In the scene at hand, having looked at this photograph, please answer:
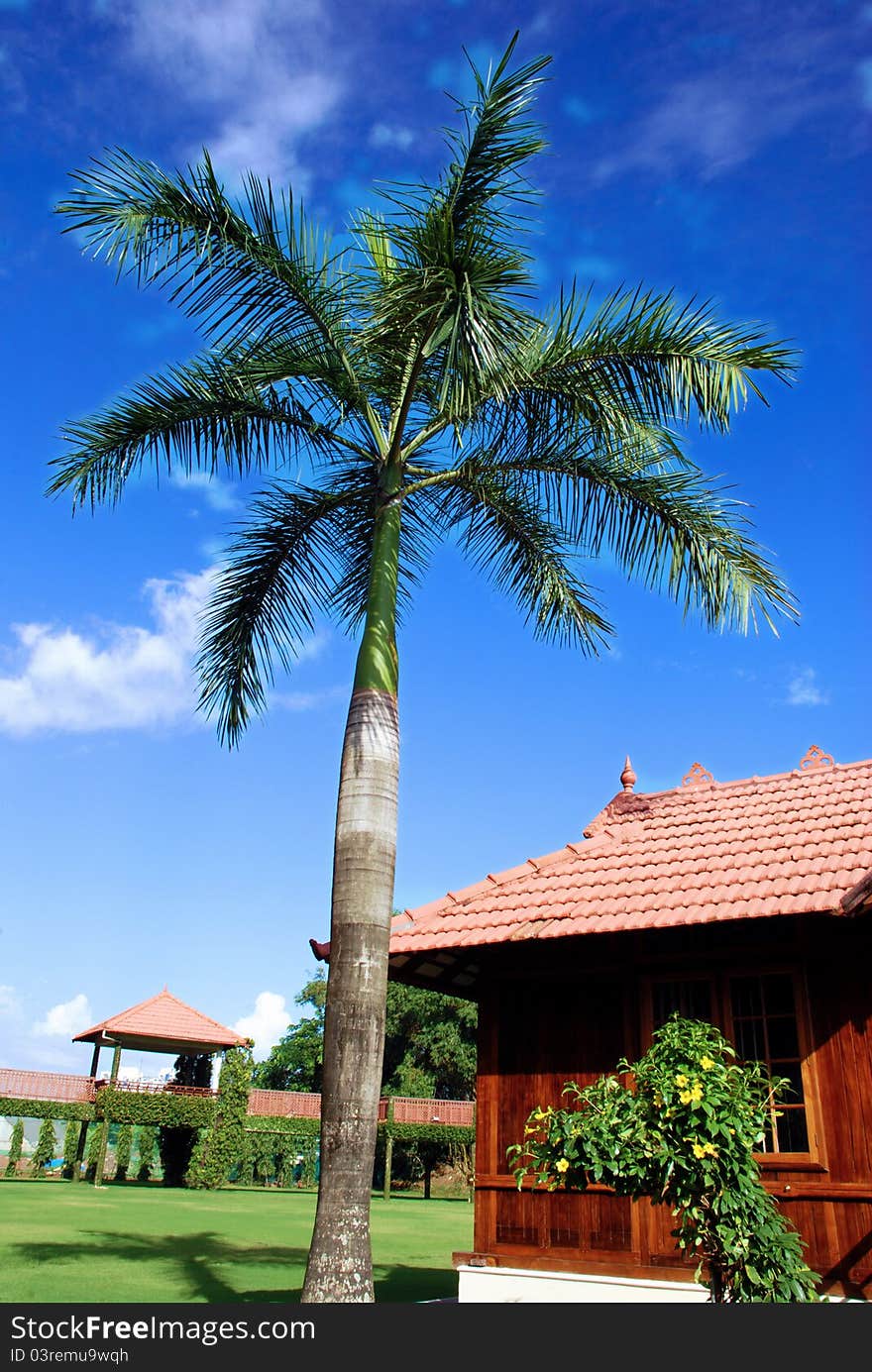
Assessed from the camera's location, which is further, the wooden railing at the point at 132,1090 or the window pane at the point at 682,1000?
the wooden railing at the point at 132,1090

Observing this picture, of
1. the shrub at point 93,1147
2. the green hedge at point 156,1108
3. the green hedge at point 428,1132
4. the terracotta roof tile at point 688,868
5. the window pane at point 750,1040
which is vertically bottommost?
the shrub at point 93,1147

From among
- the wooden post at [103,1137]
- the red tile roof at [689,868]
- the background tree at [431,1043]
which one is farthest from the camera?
the background tree at [431,1043]

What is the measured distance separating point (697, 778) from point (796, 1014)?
12.8ft

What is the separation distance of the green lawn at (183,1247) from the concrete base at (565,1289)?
78.7 inches

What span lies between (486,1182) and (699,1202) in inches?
143

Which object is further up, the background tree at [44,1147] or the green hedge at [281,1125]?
the green hedge at [281,1125]

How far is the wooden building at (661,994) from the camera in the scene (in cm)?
748

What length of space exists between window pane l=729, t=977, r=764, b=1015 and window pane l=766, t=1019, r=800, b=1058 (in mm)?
165

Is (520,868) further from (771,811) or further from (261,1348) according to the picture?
(261,1348)

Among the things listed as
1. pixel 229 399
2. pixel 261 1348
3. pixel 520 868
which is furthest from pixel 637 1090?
pixel 229 399

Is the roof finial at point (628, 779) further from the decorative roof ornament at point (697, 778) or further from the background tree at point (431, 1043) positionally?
the background tree at point (431, 1043)

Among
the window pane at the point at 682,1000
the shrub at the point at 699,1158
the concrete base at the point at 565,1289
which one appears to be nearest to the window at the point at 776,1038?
the window pane at the point at 682,1000

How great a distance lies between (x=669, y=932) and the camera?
8.68 metres

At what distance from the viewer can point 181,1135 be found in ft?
96.4
